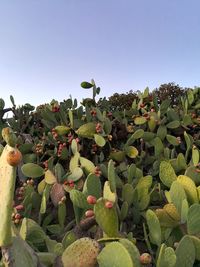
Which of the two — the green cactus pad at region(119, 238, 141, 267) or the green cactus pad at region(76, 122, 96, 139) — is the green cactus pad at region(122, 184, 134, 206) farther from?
the green cactus pad at region(76, 122, 96, 139)

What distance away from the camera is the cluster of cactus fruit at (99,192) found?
1.12 m

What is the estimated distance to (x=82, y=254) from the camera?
118 cm

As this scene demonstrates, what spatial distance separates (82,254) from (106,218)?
18cm

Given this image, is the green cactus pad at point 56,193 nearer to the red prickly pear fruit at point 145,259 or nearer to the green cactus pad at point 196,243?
the green cactus pad at point 196,243

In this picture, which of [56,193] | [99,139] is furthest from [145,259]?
[99,139]

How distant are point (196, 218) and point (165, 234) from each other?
0.65ft

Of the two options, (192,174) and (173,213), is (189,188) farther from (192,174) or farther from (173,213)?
(192,174)

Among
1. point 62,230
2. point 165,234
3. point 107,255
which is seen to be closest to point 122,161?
point 62,230

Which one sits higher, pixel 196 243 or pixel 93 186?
pixel 93 186

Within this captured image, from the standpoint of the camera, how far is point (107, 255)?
111 cm

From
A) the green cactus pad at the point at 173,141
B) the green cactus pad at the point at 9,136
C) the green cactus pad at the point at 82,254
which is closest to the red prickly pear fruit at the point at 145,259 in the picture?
the green cactus pad at the point at 82,254

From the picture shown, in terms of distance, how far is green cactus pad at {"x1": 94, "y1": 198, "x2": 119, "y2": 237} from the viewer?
132 centimetres

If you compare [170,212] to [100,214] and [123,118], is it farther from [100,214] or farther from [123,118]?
[123,118]

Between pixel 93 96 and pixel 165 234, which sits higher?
pixel 93 96
